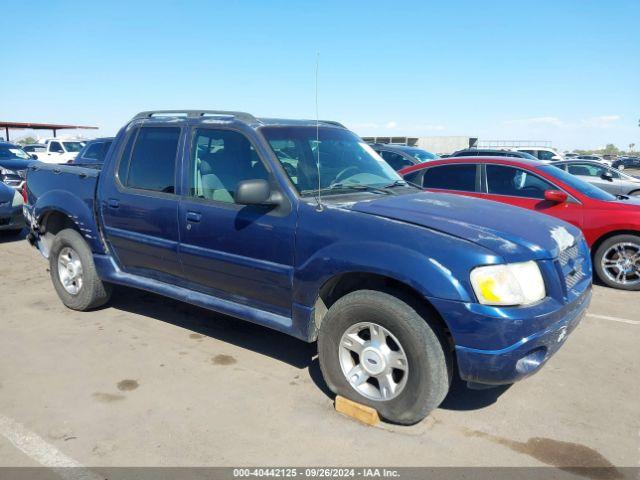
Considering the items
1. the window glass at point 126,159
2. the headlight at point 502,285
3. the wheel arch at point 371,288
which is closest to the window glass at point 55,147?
the window glass at point 126,159

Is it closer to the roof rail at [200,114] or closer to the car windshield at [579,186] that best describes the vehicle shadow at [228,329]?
the roof rail at [200,114]

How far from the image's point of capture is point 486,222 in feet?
10.9

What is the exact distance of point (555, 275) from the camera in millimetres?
3090

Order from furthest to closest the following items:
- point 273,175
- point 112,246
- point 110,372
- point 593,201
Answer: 1. point 593,201
2. point 112,246
3. point 110,372
4. point 273,175

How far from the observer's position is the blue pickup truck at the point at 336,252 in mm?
2904

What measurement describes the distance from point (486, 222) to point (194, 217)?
2146mm

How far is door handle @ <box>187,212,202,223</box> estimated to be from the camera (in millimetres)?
3973

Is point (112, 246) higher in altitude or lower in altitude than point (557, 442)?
higher

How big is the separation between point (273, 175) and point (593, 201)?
4814 mm

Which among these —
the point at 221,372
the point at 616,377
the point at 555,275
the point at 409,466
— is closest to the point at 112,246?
the point at 221,372

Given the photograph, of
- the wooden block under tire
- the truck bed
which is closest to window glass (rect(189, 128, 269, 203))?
the truck bed

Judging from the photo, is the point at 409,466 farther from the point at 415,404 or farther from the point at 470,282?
the point at 470,282

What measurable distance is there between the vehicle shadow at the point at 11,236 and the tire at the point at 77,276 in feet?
14.9

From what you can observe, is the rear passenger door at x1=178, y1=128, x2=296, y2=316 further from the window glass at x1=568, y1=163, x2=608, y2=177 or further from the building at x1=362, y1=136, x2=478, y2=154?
the building at x1=362, y1=136, x2=478, y2=154
